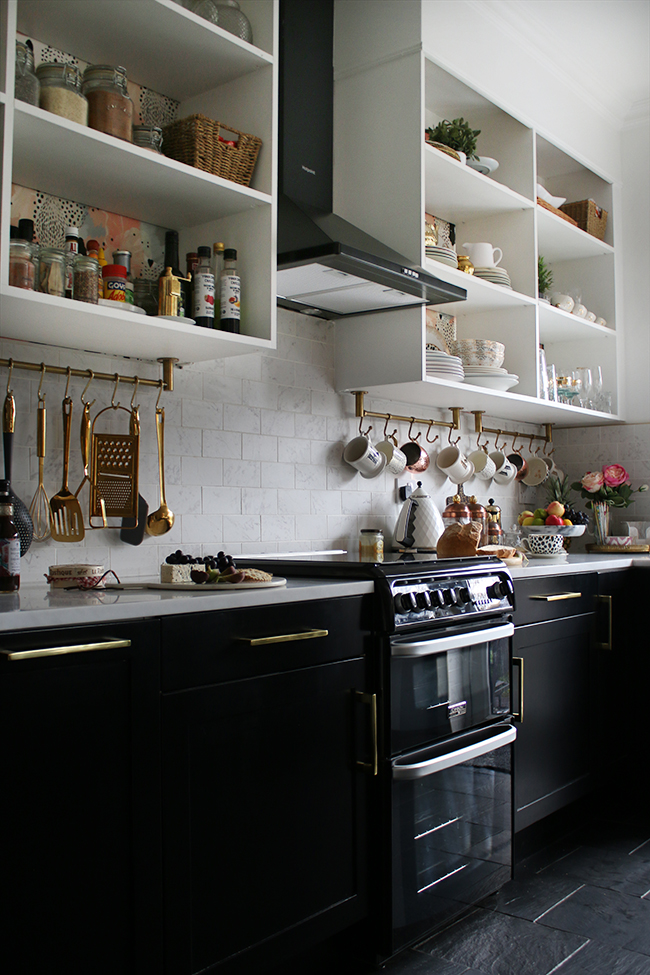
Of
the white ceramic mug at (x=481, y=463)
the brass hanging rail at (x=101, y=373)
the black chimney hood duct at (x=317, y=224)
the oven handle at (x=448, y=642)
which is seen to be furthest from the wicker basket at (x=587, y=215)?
the brass hanging rail at (x=101, y=373)

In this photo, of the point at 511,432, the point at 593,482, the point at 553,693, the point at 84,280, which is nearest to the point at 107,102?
the point at 84,280

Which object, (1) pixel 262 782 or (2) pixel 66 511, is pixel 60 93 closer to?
(2) pixel 66 511

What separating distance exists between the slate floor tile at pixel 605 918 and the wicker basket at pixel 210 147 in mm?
2128

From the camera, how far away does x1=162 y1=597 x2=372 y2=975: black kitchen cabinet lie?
1573 mm

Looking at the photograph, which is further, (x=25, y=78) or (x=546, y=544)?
(x=546, y=544)

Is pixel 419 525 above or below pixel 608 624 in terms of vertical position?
above

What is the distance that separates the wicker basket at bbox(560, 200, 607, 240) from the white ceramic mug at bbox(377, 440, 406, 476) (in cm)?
162

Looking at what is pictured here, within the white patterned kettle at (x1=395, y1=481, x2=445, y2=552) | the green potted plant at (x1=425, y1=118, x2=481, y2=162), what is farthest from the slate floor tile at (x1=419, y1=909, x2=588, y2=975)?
the green potted plant at (x1=425, y1=118, x2=481, y2=162)

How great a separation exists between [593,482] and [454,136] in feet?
5.52

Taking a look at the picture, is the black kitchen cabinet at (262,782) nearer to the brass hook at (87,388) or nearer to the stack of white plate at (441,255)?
the brass hook at (87,388)

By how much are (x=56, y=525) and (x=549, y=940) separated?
1616mm

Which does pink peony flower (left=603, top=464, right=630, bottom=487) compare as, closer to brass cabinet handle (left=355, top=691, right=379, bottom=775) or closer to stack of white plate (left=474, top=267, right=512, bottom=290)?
stack of white plate (left=474, top=267, right=512, bottom=290)

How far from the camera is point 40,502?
2.07 meters

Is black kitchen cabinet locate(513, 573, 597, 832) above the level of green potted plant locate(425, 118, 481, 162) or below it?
below
